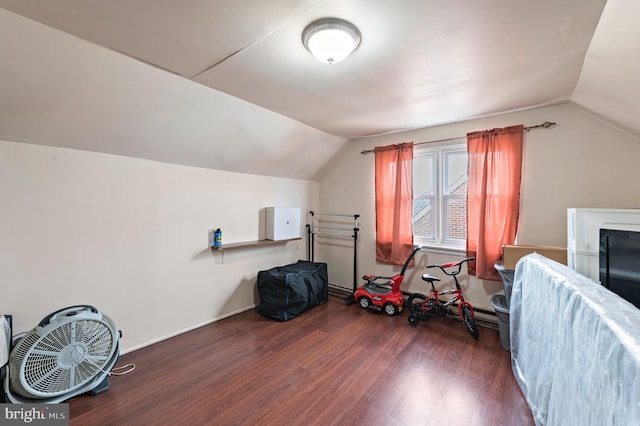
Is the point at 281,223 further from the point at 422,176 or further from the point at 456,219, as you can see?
the point at 456,219

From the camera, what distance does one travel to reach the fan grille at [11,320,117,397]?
1.63 m

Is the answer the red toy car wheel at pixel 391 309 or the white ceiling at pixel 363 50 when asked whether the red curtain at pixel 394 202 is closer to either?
the red toy car wheel at pixel 391 309

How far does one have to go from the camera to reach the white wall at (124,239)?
1.96m

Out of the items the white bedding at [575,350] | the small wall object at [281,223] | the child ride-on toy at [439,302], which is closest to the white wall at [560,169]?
the child ride-on toy at [439,302]

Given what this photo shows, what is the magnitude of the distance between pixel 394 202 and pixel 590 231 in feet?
6.27

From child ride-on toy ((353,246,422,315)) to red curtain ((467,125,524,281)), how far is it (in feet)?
2.27

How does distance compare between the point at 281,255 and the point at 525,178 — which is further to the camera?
the point at 281,255

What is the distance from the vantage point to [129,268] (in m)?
2.46

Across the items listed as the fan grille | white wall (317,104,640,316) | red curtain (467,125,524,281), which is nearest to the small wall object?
white wall (317,104,640,316)

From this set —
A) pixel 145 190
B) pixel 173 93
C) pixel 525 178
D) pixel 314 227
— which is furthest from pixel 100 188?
pixel 525 178

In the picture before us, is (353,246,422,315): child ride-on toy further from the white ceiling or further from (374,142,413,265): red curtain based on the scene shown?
the white ceiling

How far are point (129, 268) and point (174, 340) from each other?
85 cm

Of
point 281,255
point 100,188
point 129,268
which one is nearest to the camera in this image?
point 100,188

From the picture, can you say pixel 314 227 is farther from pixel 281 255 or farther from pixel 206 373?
pixel 206 373
